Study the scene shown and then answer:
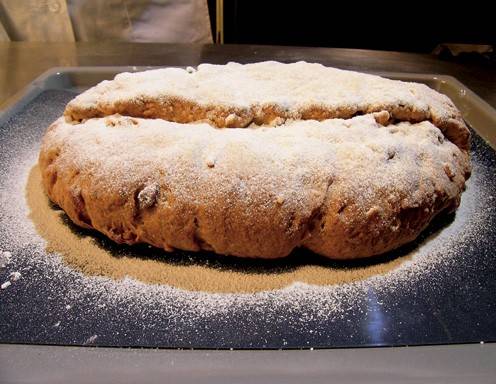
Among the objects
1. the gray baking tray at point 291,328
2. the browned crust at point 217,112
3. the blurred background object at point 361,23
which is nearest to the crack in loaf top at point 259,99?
the browned crust at point 217,112

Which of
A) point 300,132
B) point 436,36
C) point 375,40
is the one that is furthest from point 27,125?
point 436,36

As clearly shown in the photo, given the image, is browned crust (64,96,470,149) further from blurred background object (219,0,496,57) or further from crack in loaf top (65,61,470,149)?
blurred background object (219,0,496,57)

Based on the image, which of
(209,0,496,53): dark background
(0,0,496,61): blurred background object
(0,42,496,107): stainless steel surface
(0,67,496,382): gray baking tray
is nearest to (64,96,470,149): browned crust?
(0,67,496,382): gray baking tray

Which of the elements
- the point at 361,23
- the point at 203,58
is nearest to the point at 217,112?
the point at 203,58

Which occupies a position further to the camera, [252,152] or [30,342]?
[252,152]

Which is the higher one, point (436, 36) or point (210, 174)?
point (210, 174)

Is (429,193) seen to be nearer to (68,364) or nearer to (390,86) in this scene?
(390,86)

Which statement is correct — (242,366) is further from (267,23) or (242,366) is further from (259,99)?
(267,23)
